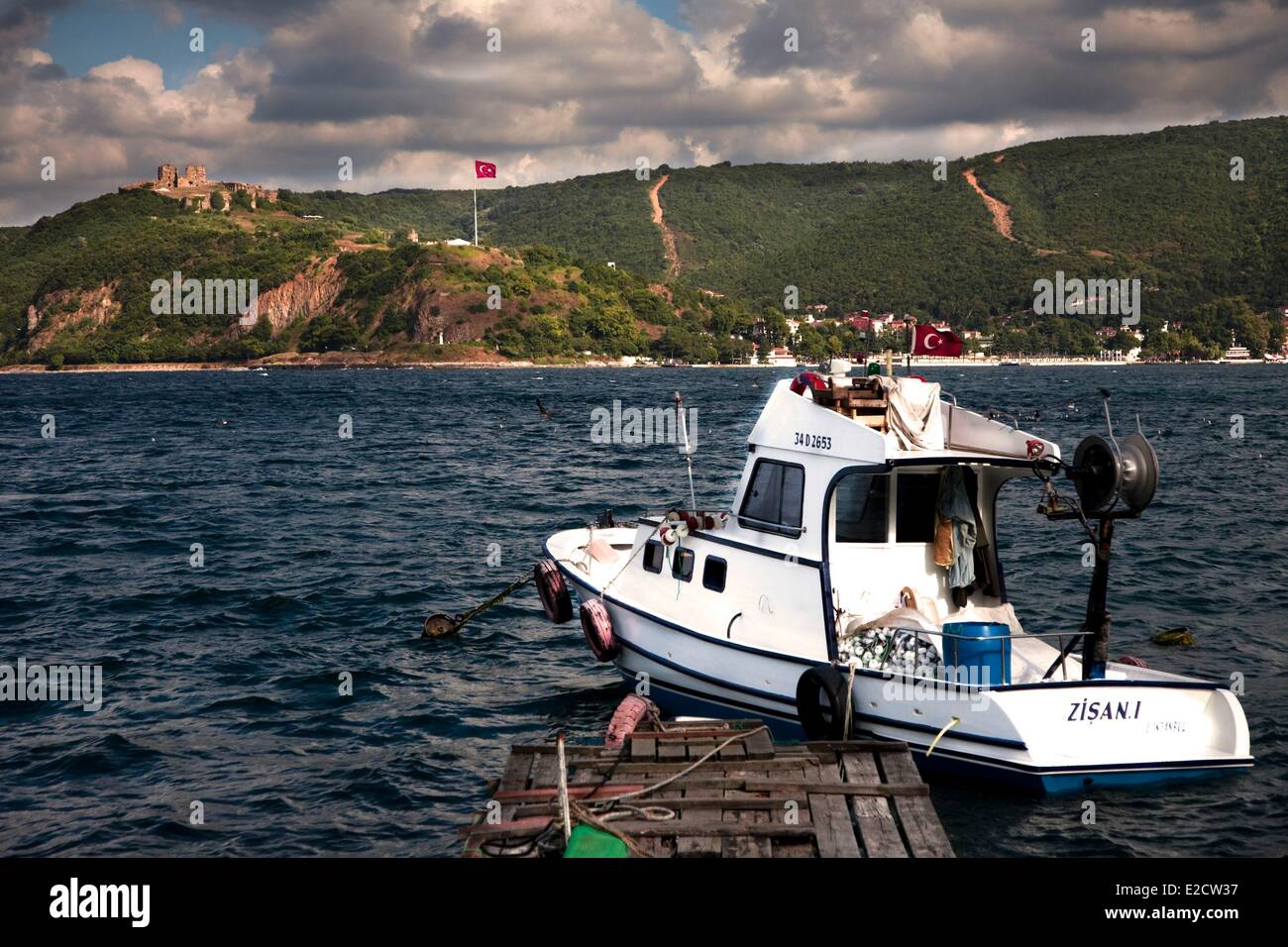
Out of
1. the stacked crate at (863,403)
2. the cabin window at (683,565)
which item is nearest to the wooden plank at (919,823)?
the stacked crate at (863,403)

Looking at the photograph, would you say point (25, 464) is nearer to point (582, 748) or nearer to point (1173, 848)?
point (582, 748)

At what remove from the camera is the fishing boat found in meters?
14.0

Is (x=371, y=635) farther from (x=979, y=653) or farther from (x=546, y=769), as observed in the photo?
(x=979, y=653)

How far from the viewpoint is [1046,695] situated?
45.2ft

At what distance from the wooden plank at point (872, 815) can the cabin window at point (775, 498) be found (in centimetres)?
371

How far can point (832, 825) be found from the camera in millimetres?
11281

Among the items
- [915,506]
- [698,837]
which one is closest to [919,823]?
[698,837]

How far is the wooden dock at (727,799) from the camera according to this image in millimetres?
10898

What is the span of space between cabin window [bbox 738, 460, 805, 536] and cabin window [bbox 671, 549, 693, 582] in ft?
3.82

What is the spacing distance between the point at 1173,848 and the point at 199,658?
16.6 meters

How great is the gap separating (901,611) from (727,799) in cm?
488

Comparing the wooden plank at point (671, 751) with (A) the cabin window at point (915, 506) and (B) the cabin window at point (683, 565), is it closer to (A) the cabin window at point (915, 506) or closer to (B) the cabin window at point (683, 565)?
(B) the cabin window at point (683, 565)

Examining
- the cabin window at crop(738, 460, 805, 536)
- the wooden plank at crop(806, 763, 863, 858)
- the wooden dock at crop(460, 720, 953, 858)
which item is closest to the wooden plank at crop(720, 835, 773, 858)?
the wooden dock at crop(460, 720, 953, 858)
